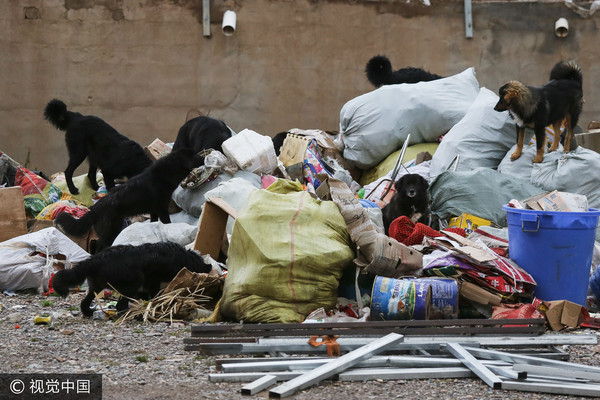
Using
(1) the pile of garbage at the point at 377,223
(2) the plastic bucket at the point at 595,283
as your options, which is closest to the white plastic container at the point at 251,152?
(1) the pile of garbage at the point at 377,223

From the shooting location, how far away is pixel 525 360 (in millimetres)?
3422

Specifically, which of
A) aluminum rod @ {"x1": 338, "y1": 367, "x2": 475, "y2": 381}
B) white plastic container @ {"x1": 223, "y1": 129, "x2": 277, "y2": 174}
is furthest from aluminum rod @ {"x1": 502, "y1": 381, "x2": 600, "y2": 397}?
white plastic container @ {"x1": 223, "y1": 129, "x2": 277, "y2": 174}

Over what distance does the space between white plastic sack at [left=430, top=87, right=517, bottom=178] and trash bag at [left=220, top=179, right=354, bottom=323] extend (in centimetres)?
215

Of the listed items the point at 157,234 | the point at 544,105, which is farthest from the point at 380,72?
the point at 157,234

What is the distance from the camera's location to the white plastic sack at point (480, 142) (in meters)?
6.46

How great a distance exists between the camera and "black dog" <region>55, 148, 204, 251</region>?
5.84 metres

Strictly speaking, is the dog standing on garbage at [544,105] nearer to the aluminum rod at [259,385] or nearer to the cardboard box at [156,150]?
the cardboard box at [156,150]

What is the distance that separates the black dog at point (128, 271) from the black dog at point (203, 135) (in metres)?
2.18

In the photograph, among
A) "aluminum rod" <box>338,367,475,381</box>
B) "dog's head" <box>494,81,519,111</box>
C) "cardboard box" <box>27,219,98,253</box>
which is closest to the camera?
"aluminum rod" <box>338,367,475,381</box>

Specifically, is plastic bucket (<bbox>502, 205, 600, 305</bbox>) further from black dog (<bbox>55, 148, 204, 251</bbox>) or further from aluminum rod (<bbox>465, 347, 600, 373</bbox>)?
black dog (<bbox>55, 148, 204, 251</bbox>)

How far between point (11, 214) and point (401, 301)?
3627 mm

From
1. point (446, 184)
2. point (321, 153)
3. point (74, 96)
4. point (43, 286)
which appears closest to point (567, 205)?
point (446, 184)

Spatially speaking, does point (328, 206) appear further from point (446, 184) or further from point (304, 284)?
point (446, 184)

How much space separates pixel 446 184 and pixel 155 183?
2.19 metres
